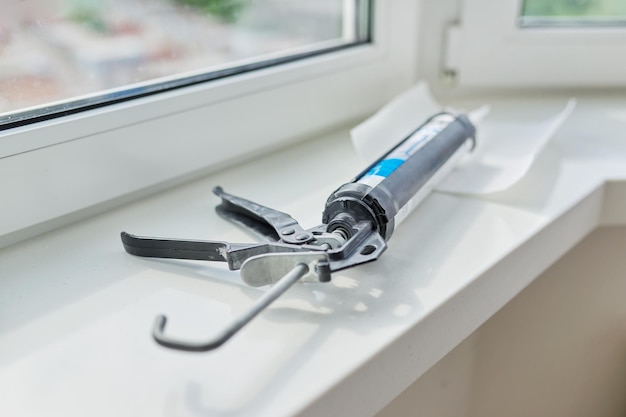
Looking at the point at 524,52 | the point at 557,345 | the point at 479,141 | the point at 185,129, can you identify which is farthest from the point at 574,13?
the point at 185,129

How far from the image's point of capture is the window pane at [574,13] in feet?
2.70

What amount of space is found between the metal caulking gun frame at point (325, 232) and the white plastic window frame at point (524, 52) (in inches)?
11.2

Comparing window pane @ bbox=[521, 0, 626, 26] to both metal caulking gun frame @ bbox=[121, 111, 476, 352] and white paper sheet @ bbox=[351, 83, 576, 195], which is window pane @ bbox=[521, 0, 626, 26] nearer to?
white paper sheet @ bbox=[351, 83, 576, 195]

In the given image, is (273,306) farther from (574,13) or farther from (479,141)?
(574,13)

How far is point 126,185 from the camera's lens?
0.57m

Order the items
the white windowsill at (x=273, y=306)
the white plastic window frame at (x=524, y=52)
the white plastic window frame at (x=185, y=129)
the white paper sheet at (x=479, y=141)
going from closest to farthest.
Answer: the white windowsill at (x=273, y=306) → the white plastic window frame at (x=185, y=129) → the white paper sheet at (x=479, y=141) → the white plastic window frame at (x=524, y=52)

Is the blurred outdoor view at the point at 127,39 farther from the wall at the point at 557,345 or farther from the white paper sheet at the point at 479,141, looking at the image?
the wall at the point at 557,345

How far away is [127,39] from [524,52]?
51 centimetres

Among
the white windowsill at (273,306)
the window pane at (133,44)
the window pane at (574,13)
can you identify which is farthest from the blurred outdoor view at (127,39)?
the window pane at (574,13)

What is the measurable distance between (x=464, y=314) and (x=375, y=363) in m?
0.10

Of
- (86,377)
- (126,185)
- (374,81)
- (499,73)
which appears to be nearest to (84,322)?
(86,377)

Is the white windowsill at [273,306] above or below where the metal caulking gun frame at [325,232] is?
below

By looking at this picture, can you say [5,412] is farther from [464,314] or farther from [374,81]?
[374,81]

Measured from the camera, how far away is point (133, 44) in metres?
0.59
